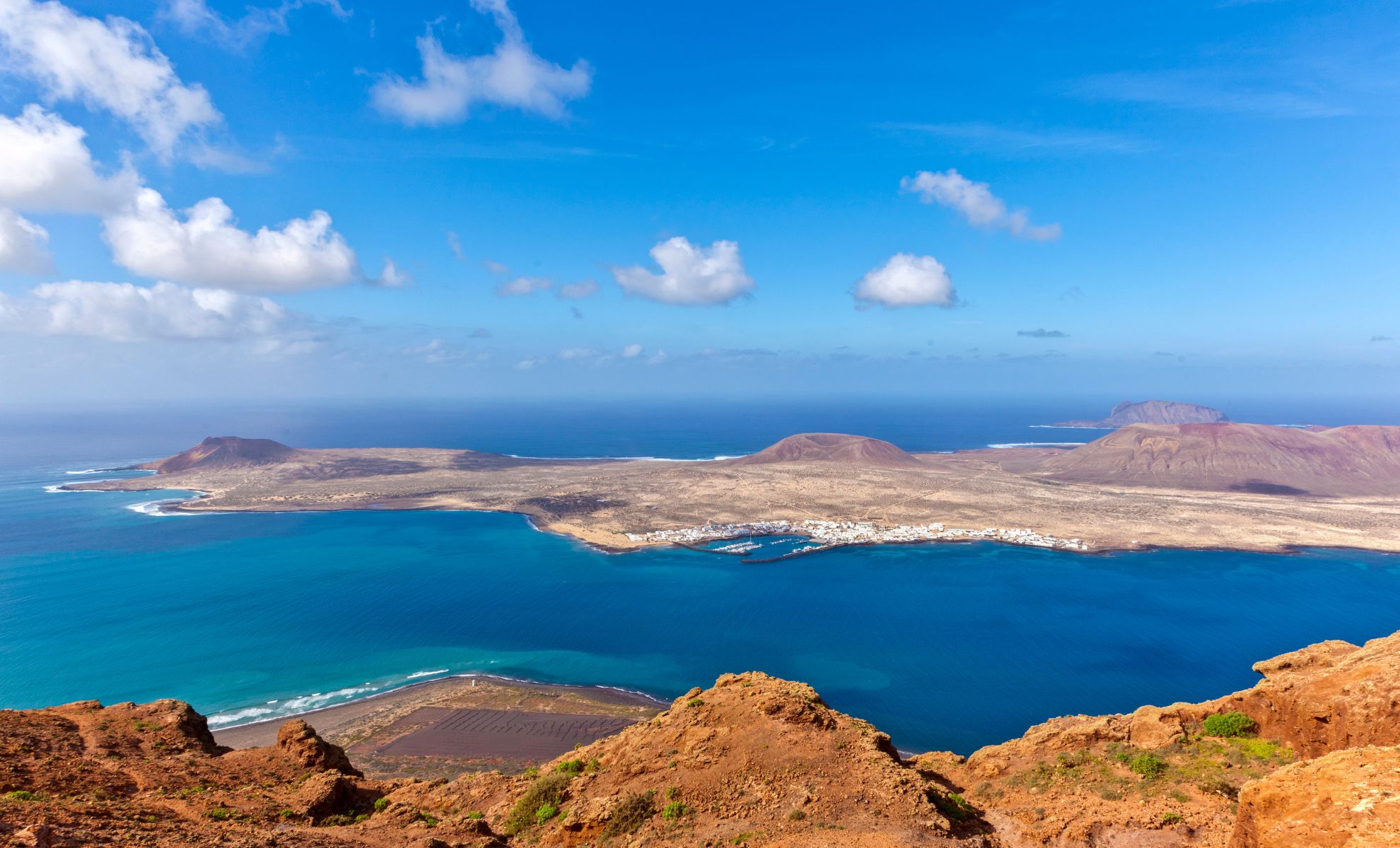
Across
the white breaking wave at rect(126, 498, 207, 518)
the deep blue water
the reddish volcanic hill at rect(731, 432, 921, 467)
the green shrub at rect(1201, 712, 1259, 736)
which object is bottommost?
the deep blue water

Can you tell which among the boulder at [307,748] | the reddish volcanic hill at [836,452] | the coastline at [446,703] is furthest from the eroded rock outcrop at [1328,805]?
the reddish volcanic hill at [836,452]

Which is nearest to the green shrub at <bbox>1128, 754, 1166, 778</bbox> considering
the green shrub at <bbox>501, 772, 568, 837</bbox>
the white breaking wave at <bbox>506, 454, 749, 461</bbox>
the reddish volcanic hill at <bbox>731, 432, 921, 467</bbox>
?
the green shrub at <bbox>501, 772, 568, 837</bbox>

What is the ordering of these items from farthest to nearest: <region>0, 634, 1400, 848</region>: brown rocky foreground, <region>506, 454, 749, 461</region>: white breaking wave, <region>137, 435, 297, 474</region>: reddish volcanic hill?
<region>506, 454, 749, 461</region>: white breaking wave
<region>137, 435, 297, 474</region>: reddish volcanic hill
<region>0, 634, 1400, 848</region>: brown rocky foreground

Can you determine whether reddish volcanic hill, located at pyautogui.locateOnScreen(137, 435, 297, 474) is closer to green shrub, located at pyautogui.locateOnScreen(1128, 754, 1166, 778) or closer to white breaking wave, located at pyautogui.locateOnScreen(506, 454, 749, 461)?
white breaking wave, located at pyautogui.locateOnScreen(506, 454, 749, 461)

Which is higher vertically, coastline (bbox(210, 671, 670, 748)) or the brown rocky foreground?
the brown rocky foreground

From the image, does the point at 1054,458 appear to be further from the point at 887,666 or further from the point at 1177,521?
the point at 887,666

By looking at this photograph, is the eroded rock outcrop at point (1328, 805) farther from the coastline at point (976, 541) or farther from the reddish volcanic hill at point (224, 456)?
the reddish volcanic hill at point (224, 456)
